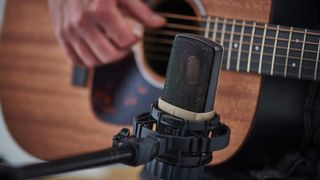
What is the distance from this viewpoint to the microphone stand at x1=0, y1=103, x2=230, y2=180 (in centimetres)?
44

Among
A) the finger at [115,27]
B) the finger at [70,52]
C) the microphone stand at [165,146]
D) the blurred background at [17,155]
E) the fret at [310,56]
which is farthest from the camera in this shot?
the blurred background at [17,155]

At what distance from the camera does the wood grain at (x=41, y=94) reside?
1.12 meters

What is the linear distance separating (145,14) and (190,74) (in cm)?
48

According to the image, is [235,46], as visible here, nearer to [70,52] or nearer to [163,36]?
[163,36]

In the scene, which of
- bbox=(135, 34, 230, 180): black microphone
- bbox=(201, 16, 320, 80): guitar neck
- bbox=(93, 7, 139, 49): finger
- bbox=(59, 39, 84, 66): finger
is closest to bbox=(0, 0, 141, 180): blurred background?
bbox=(59, 39, 84, 66): finger

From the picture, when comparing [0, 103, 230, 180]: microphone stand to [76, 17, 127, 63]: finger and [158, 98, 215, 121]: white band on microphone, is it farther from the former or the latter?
[76, 17, 127, 63]: finger

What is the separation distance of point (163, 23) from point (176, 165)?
513 mm

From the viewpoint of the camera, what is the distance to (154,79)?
3.22ft

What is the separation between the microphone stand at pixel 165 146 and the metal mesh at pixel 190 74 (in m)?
0.02

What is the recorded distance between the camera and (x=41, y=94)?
117 centimetres

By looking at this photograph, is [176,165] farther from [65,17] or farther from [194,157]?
[65,17]

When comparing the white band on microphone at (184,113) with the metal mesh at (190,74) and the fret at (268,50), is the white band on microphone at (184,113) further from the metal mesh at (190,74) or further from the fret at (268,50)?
the fret at (268,50)

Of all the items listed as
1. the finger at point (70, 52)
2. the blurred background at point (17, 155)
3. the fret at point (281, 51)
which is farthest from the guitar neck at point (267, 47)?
the blurred background at point (17, 155)

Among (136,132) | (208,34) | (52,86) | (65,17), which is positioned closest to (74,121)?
(52,86)
